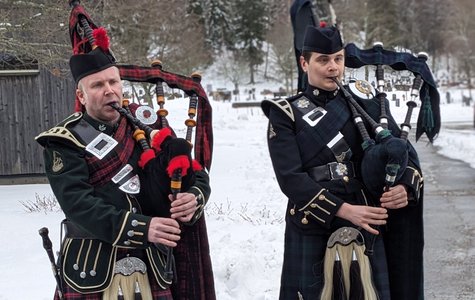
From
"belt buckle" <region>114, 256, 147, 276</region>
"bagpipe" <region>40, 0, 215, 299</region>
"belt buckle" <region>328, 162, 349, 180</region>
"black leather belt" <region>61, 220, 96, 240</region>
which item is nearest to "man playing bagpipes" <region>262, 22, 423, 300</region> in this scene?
"belt buckle" <region>328, 162, 349, 180</region>

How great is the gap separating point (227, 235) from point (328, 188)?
3.20 metres

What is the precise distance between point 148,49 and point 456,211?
10.7 m

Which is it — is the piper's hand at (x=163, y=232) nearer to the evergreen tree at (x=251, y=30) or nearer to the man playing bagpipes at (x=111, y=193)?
the man playing bagpipes at (x=111, y=193)

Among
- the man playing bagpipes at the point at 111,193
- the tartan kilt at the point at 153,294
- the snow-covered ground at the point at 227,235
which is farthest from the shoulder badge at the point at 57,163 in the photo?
the snow-covered ground at the point at 227,235

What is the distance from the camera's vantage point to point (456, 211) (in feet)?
27.6

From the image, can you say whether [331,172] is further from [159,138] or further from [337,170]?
[159,138]

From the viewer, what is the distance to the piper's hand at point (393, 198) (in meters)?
2.87

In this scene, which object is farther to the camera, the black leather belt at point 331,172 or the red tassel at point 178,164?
the black leather belt at point 331,172

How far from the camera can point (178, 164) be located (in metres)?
2.57

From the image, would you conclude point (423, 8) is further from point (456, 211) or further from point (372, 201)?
point (372, 201)

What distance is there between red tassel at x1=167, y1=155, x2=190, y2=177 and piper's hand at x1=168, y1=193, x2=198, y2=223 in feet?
0.37

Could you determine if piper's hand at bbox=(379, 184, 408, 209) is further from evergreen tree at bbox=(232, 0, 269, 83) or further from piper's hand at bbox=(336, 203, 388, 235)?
evergreen tree at bbox=(232, 0, 269, 83)

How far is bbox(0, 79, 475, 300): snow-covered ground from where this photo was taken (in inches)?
195

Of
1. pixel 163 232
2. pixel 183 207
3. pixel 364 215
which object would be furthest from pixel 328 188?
pixel 163 232
